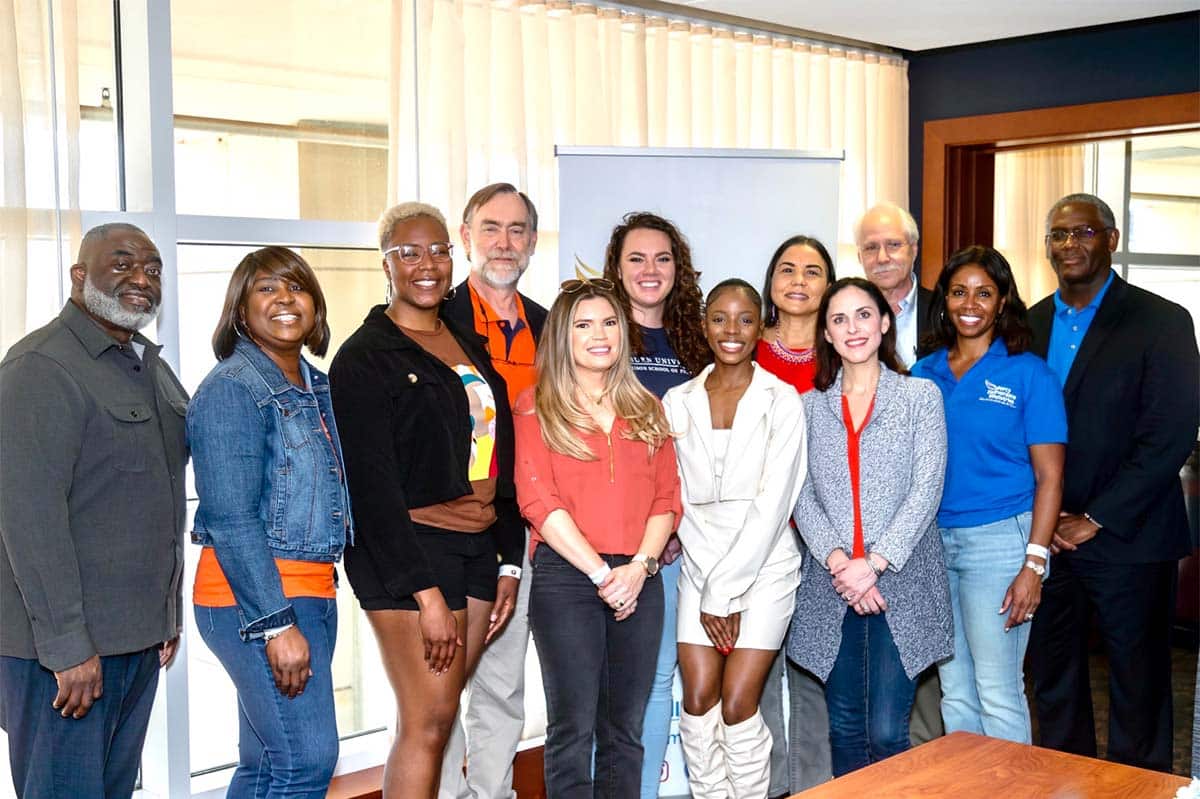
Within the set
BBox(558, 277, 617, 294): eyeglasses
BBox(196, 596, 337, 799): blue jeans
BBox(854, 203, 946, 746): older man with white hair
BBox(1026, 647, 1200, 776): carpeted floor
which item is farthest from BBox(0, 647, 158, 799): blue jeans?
BBox(1026, 647, 1200, 776): carpeted floor

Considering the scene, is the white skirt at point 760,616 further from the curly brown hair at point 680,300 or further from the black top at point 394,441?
the black top at point 394,441

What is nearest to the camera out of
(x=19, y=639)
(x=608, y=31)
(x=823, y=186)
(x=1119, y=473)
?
(x=19, y=639)

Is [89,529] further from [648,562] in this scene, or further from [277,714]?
[648,562]

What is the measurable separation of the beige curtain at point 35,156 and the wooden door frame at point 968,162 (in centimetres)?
371

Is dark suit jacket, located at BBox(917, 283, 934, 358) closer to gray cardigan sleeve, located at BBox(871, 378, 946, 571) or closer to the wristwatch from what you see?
gray cardigan sleeve, located at BBox(871, 378, 946, 571)

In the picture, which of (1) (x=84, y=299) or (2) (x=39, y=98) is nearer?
(1) (x=84, y=299)

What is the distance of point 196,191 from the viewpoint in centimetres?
373

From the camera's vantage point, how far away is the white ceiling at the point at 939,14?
4.55 meters

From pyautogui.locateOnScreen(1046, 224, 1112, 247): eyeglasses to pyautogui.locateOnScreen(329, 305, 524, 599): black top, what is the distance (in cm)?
190

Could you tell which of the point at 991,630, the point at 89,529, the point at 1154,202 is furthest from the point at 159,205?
the point at 1154,202

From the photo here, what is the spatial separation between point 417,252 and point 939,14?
278 cm

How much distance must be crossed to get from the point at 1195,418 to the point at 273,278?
103 inches

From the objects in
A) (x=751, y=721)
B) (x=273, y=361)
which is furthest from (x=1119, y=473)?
(x=273, y=361)

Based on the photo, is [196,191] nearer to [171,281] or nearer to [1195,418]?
[171,281]
